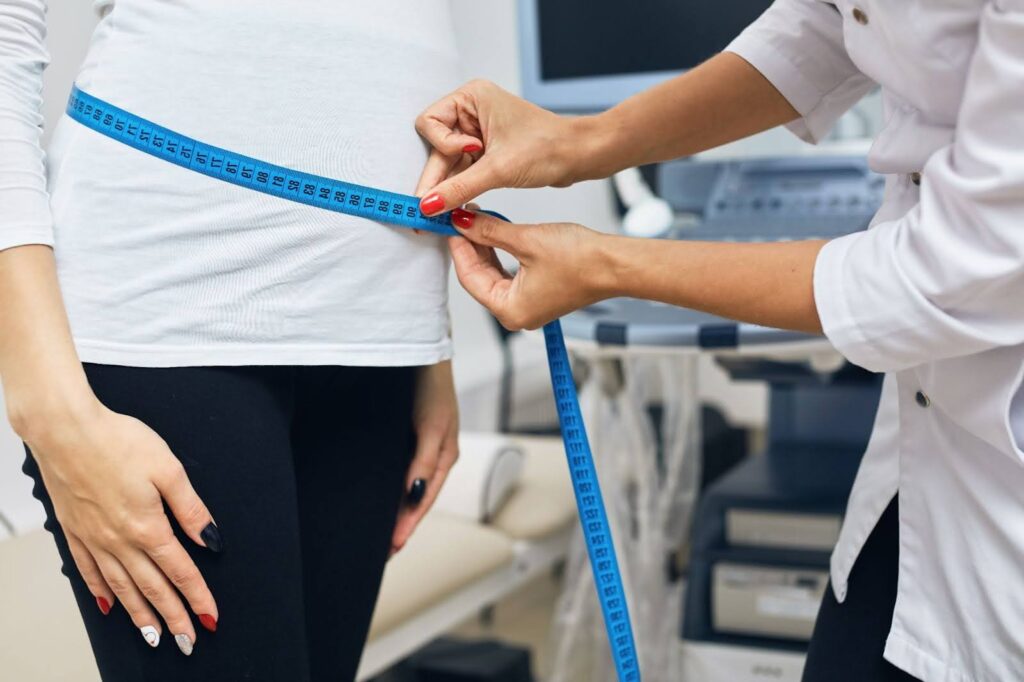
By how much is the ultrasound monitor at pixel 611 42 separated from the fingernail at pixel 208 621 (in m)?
1.45

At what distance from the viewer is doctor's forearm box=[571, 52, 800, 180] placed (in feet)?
3.19

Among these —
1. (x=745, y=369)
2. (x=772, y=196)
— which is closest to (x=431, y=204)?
(x=772, y=196)

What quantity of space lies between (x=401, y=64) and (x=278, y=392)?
0.25 meters

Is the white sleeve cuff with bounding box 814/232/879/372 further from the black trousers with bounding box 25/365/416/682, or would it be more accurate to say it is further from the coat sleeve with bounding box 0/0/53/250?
the coat sleeve with bounding box 0/0/53/250

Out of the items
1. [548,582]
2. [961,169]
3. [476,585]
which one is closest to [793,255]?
[961,169]

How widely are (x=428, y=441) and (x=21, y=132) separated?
0.41 meters

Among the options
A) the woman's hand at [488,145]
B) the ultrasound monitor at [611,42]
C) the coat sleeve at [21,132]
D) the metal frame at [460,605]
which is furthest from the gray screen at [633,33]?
the coat sleeve at [21,132]

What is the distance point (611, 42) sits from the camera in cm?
200

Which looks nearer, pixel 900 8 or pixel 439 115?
pixel 900 8

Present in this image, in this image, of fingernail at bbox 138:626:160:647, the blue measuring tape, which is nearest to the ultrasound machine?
the blue measuring tape

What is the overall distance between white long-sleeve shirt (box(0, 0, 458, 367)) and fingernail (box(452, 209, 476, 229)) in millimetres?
88

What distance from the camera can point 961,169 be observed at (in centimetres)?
64

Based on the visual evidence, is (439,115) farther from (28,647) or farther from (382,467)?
(28,647)

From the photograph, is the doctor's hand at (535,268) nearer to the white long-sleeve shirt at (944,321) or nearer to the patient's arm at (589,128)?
the patient's arm at (589,128)
